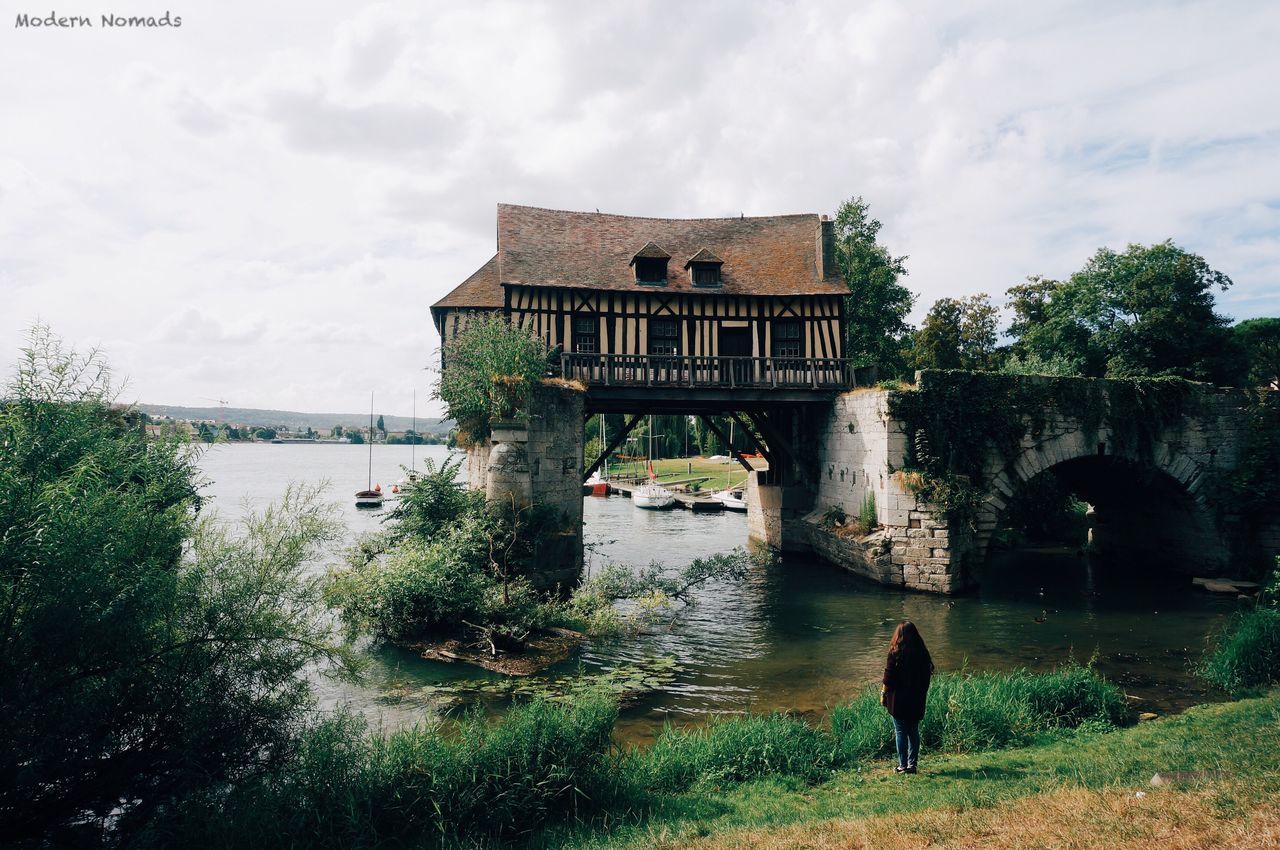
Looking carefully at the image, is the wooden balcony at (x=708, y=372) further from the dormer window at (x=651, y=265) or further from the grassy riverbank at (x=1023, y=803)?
the grassy riverbank at (x=1023, y=803)

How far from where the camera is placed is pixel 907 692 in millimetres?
6703

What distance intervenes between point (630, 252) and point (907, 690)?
18.0 metres

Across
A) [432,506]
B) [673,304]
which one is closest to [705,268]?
[673,304]

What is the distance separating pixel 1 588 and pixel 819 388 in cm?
1838

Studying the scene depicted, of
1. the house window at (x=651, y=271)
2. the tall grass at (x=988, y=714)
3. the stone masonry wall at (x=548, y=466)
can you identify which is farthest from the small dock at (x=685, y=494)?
the tall grass at (x=988, y=714)

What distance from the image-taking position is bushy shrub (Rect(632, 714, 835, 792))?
6.91 m

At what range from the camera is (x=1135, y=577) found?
1898 cm

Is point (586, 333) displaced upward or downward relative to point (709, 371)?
upward

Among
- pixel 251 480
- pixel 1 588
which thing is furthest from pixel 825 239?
pixel 251 480

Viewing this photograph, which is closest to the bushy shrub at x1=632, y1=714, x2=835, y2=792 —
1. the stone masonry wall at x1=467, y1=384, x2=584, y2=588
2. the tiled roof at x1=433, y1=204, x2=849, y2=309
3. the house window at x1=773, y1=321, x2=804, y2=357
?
the stone masonry wall at x1=467, y1=384, x2=584, y2=588

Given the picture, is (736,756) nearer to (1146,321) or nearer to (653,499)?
(1146,321)

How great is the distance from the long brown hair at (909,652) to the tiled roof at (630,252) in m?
15.2

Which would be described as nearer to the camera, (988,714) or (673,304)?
(988,714)

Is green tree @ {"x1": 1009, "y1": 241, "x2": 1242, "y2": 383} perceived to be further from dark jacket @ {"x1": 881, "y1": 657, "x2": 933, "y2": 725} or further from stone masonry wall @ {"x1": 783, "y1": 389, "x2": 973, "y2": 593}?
dark jacket @ {"x1": 881, "y1": 657, "x2": 933, "y2": 725}
